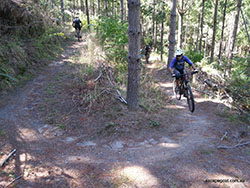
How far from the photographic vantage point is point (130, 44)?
6.22 meters

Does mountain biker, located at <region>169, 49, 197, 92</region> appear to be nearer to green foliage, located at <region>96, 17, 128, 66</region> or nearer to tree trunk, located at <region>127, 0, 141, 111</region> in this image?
tree trunk, located at <region>127, 0, 141, 111</region>

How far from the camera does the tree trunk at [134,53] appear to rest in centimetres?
589

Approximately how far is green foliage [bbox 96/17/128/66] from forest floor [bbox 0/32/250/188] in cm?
337

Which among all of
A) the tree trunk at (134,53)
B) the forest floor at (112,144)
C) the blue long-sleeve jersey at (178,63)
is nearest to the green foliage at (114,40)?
the forest floor at (112,144)

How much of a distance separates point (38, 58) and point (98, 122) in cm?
604

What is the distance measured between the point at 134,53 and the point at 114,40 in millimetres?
5294

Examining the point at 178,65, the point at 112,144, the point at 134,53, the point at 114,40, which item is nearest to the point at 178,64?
the point at 178,65

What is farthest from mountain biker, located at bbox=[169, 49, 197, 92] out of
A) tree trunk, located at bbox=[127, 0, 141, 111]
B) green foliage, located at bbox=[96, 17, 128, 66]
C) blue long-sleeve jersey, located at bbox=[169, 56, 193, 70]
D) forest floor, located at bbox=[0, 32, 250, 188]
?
green foliage, located at bbox=[96, 17, 128, 66]

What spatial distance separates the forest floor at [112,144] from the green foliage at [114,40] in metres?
3.37

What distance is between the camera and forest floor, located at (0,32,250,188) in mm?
3803

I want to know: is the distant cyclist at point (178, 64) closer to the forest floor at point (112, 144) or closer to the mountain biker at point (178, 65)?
the mountain biker at point (178, 65)

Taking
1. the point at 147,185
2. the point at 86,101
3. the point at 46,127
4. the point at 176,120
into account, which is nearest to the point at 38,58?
the point at 86,101

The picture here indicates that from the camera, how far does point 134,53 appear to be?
20.5ft

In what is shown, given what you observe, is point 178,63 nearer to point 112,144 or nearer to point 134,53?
point 134,53
